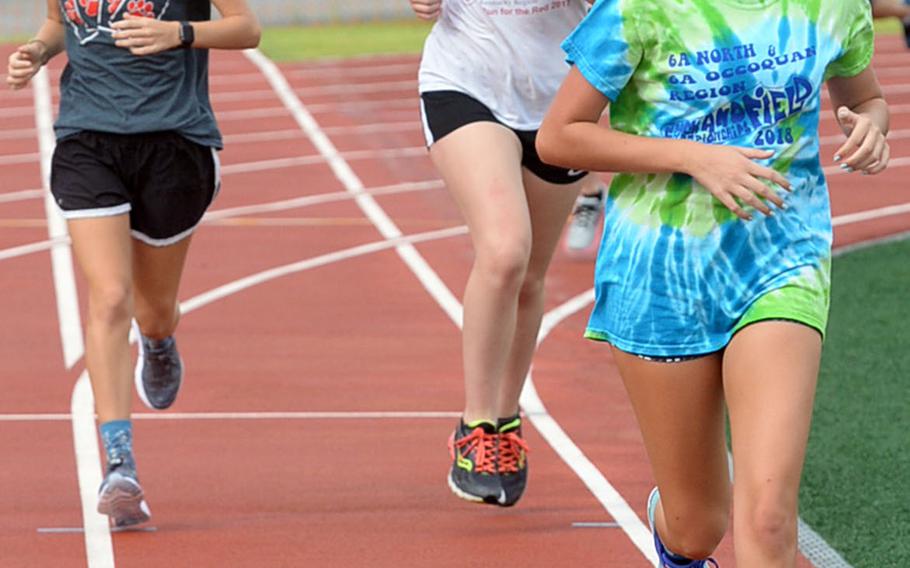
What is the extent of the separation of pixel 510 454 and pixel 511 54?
1.26 m

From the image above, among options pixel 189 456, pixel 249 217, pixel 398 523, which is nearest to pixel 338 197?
pixel 249 217

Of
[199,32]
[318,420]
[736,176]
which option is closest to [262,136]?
[318,420]

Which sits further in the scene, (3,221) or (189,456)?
(3,221)

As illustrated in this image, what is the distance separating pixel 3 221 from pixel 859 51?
33.3ft

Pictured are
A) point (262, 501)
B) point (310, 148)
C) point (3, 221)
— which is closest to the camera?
point (262, 501)

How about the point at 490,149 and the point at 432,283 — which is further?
the point at 432,283

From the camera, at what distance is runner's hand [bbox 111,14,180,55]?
20.0 ft

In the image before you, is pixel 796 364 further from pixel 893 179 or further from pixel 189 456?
pixel 893 179

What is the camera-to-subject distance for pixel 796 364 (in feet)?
13.6

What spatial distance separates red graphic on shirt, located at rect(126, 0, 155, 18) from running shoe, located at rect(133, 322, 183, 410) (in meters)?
1.48

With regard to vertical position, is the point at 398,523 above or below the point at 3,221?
above

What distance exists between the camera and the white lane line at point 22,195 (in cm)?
1473

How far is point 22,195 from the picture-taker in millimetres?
14945

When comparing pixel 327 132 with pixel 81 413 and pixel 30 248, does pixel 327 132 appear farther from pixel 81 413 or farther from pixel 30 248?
pixel 81 413
